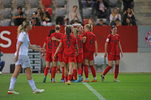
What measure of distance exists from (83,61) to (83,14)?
28.8 feet

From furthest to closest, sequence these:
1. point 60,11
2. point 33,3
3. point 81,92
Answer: point 33,3
point 60,11
point 81,92

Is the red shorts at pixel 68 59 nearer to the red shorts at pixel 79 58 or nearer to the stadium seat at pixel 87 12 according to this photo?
the red shorts at pixel 79 58

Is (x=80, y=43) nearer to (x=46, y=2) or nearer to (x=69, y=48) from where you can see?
(x=69, y=48)

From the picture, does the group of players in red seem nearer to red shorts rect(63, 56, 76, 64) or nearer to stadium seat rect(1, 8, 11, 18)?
red shorts rect(63, 56, 76, 64)

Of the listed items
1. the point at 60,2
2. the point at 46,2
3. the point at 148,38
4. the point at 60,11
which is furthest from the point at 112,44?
the point at 46,2

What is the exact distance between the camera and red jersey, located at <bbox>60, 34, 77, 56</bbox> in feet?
32.7

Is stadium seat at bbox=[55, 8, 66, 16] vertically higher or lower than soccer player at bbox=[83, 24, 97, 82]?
higher

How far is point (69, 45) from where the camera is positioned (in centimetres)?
1000

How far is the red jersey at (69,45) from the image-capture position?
32.7 feet

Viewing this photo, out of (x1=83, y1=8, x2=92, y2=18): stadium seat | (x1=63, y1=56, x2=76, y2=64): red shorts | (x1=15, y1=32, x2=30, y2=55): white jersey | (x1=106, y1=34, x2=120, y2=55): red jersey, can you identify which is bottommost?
(x1=63, y1=56, x2=76, y2=64): red shorts

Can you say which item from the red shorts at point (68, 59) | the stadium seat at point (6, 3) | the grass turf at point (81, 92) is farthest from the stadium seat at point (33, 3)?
the grass turf at point (81, 92)

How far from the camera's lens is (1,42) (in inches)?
712

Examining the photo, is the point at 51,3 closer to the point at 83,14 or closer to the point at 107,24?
the point at 83,14

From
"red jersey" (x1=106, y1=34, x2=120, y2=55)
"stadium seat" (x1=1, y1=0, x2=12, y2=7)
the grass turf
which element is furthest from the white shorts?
"stadium seat" (x1=1, y1=0, x2=12, y2=7)
